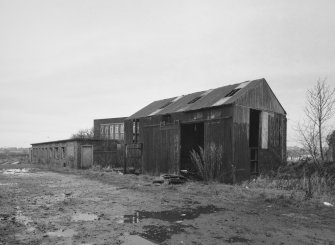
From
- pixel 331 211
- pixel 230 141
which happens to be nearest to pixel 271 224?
pixel 331 211

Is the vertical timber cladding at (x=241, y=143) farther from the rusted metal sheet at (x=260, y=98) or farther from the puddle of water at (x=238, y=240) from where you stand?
the puddle of water at (x=238, y=240)

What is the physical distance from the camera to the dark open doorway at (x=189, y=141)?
21.3 meters

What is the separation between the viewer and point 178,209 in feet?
33.0

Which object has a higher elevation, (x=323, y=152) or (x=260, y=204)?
(x=323, y=152)

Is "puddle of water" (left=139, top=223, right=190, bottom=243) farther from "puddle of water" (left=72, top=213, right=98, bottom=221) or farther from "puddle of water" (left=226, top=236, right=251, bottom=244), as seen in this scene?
"puddle of water" (left=72, top=213, right=98, bottom=221)

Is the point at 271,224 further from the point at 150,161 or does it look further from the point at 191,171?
the point at 150,161

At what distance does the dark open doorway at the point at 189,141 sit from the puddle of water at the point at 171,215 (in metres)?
10.8

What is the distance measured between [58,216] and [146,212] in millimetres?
2411

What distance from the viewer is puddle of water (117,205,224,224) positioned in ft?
28.3

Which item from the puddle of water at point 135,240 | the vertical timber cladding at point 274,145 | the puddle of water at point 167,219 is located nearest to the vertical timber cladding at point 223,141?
the vertical timber cladding at point 274,145

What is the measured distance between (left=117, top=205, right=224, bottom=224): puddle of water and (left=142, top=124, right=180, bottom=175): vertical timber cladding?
1057 centimetres

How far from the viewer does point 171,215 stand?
9.17 metres

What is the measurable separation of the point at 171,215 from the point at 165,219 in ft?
1.80

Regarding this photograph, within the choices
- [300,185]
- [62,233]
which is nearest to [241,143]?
[300,185]
